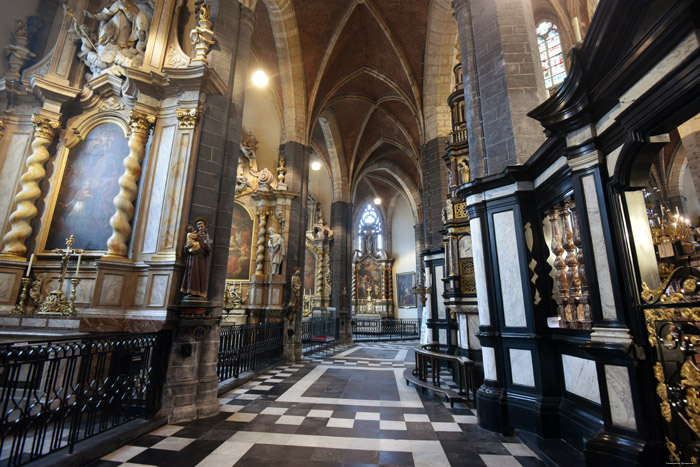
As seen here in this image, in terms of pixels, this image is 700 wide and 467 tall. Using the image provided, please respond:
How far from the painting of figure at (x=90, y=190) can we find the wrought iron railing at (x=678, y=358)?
680 centimetres

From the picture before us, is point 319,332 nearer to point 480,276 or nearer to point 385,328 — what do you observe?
point 385,328

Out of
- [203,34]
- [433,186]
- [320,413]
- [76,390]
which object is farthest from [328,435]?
[433,186]

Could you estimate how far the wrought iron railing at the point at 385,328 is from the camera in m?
19.0

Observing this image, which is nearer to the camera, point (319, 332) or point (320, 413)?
point (320, 413)

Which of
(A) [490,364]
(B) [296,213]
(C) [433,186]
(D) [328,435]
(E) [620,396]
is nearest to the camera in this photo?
(E) [620,396]

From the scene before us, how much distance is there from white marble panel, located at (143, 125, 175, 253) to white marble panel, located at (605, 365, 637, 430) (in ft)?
17.9

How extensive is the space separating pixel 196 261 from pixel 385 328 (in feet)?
56.1

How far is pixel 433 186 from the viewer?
431 inches

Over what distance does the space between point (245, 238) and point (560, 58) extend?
37.8ft

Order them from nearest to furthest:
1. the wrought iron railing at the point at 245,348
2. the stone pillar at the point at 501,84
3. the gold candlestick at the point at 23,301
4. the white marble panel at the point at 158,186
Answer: the stone pillar at the point at 501,84 < the white marble panel at the point at 158,186 < the gold candlestick at the point at 23,301 < the wrought iron railing at the point at 245,348

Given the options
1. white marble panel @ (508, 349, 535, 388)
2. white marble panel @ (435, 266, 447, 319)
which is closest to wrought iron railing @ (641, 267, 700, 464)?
white marble panel @ (508, 349, 535, 388)

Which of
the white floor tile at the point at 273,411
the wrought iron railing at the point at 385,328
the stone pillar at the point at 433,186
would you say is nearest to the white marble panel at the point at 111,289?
the white floor tile at the point at 273,411

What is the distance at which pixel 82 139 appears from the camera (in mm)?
5621

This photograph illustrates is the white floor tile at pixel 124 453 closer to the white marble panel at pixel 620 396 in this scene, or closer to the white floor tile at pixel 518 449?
the white floor tile at pixel 518 449
